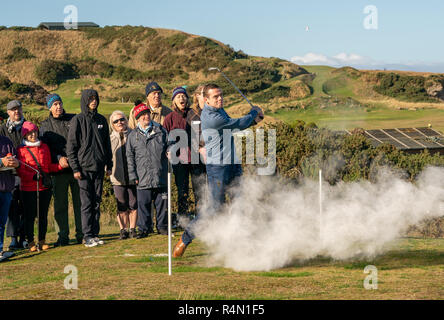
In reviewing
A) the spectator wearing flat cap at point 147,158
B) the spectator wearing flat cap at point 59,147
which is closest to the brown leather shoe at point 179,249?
the spectator wearing flat cap at point 147,158

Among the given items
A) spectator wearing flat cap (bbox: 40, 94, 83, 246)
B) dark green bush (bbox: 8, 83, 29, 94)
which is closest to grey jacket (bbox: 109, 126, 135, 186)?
spectator wearing flat cap (bbox: 40, 94, 83, 246)

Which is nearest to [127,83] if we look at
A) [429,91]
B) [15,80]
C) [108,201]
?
[15,80]

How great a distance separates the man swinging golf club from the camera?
7941 mm

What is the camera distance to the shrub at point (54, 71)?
8912cm

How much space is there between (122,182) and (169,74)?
85.6 m

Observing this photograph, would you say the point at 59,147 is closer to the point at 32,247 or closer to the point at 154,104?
the point at 32,247

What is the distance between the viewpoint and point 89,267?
818 centimetres

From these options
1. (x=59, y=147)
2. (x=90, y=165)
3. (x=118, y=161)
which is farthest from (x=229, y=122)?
(x=59, y=147)

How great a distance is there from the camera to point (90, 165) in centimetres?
1000

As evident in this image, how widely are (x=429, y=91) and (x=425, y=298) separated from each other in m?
69.3

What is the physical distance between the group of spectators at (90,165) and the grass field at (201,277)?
86cm

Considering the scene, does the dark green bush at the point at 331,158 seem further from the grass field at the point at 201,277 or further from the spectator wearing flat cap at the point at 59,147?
the spectator wearing flat cap at the point at 59,147

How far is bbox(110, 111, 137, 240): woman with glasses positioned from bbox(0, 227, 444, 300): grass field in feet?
4.00
